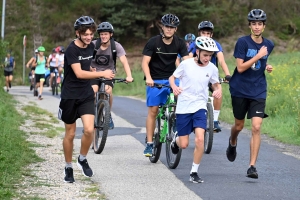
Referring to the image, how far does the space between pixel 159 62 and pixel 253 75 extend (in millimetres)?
1628

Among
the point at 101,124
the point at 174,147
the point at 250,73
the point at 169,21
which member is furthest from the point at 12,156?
the point at 250,73

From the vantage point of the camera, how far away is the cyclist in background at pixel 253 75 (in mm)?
9695

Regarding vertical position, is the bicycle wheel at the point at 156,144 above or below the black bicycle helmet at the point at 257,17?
below

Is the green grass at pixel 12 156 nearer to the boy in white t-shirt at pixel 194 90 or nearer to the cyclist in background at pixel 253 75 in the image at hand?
the boy in white t-shirt at pixel 194 90

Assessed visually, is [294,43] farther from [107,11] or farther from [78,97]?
[78,97]

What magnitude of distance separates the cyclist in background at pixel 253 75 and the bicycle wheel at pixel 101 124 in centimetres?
243

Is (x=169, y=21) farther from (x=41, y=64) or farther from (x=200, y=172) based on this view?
(x=41, y=64)

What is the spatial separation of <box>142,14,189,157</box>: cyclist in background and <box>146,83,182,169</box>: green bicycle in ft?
0.54

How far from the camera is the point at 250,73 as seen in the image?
32.3ft

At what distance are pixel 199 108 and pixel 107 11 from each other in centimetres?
4204

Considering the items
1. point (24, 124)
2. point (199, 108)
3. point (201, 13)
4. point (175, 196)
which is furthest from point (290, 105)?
point (201, 13)

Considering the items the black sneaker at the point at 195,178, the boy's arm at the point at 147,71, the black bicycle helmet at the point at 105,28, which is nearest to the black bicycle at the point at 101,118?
the black bicycle helmet at the point at 105,28

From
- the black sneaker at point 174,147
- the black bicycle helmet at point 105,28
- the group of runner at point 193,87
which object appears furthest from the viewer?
the black bicycle helmet at point 105,28

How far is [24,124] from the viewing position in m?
16.0
